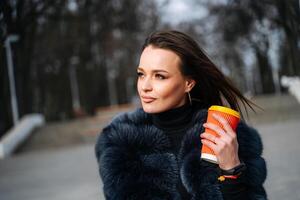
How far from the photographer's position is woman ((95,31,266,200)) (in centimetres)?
263

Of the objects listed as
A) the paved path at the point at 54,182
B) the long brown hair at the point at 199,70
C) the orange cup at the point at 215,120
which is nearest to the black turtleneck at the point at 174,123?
the long brown hair at the point at 199,70

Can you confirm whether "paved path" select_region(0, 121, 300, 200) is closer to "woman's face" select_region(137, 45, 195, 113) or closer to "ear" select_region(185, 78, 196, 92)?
"ear" select_region(185, 78, 196, 92)

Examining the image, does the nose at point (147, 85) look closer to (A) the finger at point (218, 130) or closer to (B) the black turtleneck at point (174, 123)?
(B) the black turtleneck at point (174, 123)

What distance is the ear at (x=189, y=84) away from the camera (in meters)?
2.80

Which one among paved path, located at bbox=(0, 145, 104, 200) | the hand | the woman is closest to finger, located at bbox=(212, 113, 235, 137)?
the hand

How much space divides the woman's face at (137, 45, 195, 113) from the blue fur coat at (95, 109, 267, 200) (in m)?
0.13

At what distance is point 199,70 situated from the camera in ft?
9.15

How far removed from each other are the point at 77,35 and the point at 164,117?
37647mm

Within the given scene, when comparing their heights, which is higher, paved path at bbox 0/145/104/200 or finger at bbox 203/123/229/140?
finger at bbox 203/123/229/140

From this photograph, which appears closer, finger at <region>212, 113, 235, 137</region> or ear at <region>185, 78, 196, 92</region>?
finger at <region>212, 113, 235, 137</region>

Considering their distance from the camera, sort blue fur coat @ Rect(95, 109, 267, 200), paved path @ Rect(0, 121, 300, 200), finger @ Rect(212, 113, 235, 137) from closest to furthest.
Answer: finger @ Rect(212, 113, 235, 137) → blue fur coat @ Rect(95, 109, 267, 200) → paved path @ Rect(0, 121, 300, 200)

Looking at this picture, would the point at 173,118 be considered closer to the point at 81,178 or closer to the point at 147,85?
the point at 147,85

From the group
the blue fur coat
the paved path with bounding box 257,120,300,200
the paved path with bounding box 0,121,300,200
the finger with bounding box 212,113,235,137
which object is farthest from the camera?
the paved path with bounding box 0,121,300,200

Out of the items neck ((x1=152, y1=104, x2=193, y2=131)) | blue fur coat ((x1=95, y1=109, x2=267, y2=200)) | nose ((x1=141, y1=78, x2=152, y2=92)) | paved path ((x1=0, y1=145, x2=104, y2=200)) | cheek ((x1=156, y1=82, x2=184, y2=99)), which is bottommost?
paved path ((x1=0, y1=145, x2=104, y2=200))
